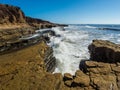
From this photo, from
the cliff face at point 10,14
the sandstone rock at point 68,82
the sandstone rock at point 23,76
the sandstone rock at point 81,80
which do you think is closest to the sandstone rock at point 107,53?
the sandstone rock at point 81,80

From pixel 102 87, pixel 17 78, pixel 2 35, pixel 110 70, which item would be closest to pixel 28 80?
pixel 17 78

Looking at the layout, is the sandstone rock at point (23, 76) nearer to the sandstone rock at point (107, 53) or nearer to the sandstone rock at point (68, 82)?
the sandstone rock at point (68, 82)

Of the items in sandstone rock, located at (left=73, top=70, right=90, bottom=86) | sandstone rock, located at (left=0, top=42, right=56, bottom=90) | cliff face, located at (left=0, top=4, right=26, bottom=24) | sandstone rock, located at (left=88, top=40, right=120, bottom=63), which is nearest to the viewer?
sandstone rock, located at (left=0, top=42, right=56, bottom=90)

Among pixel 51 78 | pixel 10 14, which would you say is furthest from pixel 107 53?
pixel 10 14

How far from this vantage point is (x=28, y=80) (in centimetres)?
486

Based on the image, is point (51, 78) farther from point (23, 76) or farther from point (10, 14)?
point (10, 14)

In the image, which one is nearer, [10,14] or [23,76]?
[23,76]

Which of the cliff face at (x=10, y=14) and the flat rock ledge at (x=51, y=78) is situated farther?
the cliff face at (x=10, y=14)

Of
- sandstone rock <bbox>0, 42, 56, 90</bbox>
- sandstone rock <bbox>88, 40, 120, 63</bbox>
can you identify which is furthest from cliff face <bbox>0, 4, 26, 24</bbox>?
sandstone rock <bbox>0, 42, 56, 90</bbox>

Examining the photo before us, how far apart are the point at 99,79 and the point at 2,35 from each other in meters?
13.6

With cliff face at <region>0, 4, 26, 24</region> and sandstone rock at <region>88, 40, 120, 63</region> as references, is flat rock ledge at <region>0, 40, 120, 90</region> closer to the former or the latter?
sandstone rock at <region>88, 40, 120, 63</region>

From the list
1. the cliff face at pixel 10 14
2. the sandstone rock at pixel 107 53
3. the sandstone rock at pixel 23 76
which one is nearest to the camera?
the sandstone rock at pixel 23 76

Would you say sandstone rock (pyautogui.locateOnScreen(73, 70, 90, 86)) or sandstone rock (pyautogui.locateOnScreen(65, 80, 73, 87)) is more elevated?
sandstone rock (pyautogui.locateOnScreen(73, 70, 90, 86))

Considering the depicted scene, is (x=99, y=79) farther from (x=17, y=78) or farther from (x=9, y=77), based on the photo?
(x=9, y=77)
